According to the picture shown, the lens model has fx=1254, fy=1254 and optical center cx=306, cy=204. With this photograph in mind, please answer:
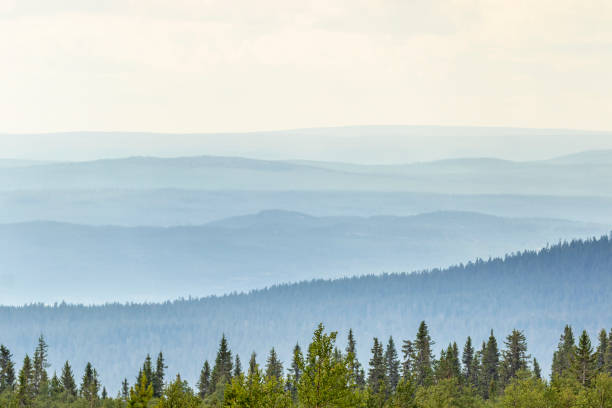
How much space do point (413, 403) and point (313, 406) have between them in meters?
28.1

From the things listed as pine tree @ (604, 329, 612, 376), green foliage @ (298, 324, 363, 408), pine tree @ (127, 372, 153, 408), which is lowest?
pine tree @ (127, 372, 153, 408)

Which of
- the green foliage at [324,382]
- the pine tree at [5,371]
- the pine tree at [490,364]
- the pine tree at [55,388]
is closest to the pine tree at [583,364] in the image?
the pine tree at [490,364]

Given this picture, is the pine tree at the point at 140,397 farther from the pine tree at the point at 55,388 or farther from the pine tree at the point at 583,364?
the pine tree at the point at 55,388

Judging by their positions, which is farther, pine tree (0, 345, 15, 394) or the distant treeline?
pine tree (0, 345, 15, 394)

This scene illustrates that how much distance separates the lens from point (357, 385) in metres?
120

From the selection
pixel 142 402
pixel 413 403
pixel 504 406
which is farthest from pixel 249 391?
pixel 504 406

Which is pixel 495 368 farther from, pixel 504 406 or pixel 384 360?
pixel 504 406

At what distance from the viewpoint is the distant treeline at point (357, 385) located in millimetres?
67750

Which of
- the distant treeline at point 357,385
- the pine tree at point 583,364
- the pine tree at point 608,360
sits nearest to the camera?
the distant treeline at point 357,385

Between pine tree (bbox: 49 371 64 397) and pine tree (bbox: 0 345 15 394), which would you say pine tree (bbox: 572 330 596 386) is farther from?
pine tree (bbox: 0 345 15 394)

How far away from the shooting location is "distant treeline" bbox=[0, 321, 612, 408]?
222 feet

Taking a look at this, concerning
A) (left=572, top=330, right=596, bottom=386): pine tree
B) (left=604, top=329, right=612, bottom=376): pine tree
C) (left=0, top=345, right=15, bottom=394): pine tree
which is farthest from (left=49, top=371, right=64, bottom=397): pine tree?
(left=604, top=329, right=612, bottom=376): pine tree

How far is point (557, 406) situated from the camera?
106 meters

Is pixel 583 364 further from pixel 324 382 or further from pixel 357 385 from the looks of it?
pixel 324 382
